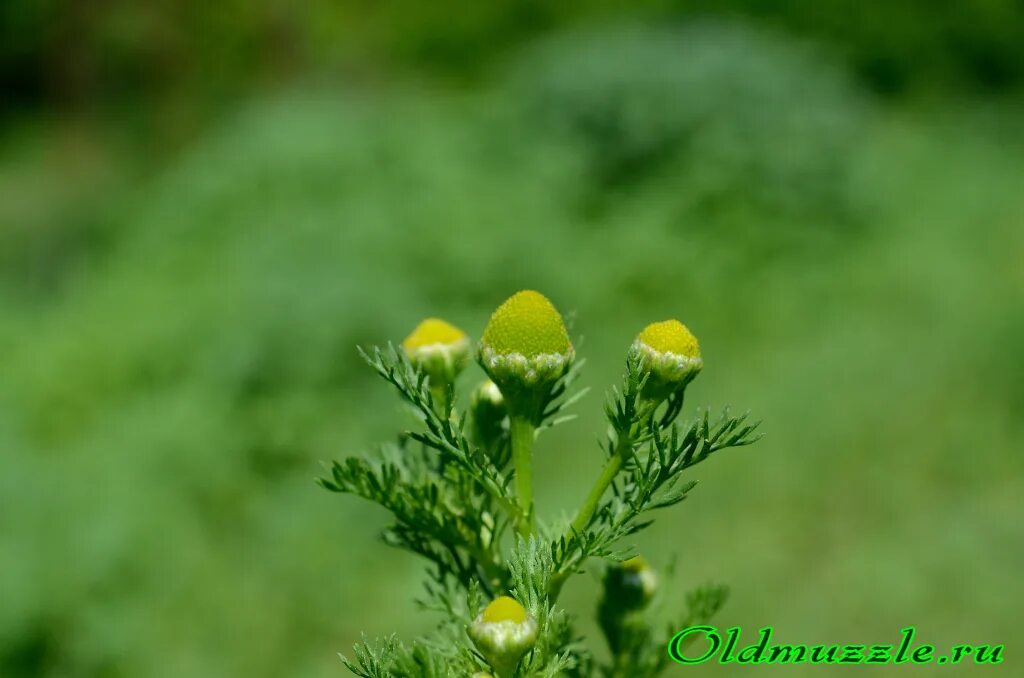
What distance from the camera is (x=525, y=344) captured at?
2.19 ft

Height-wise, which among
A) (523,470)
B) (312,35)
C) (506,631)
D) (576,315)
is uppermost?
(312,35)

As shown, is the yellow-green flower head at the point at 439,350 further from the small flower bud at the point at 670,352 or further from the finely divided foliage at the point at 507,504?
the small flower bud at the point at 670,352

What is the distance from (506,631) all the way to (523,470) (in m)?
0.12

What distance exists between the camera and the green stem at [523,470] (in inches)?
27.5

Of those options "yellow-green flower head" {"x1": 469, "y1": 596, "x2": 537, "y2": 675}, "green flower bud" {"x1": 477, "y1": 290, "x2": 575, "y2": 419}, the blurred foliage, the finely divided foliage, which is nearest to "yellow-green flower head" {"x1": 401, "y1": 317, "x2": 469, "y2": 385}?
the finely divided foliage

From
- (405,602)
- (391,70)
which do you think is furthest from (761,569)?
(391,70)

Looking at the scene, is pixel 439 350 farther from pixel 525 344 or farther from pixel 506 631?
pixel 506 631

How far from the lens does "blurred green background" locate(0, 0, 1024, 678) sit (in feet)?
9.37

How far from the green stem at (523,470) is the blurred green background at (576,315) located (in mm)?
75

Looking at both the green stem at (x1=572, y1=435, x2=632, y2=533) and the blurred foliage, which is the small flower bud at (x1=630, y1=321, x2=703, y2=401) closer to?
the green stem at (x1=572, y1=435, x2=632, y2=533)

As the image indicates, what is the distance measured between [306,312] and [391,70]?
6.02 meters

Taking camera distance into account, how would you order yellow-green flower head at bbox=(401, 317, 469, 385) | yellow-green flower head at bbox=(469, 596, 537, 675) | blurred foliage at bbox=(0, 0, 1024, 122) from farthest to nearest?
blurred foliage at bbox=(0, 0, 1024, 122) → yellow-green flower head at bbox=(401, 317, 469, 385) → yellow-green flower head at bbox=(469, 596, 537, 675)

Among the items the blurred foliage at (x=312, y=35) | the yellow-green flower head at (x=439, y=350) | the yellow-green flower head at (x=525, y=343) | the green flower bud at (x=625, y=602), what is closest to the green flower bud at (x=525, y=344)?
the yellow-green flower head at (x=525, y=343)

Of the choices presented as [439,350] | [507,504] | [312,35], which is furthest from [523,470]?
[312,35]
